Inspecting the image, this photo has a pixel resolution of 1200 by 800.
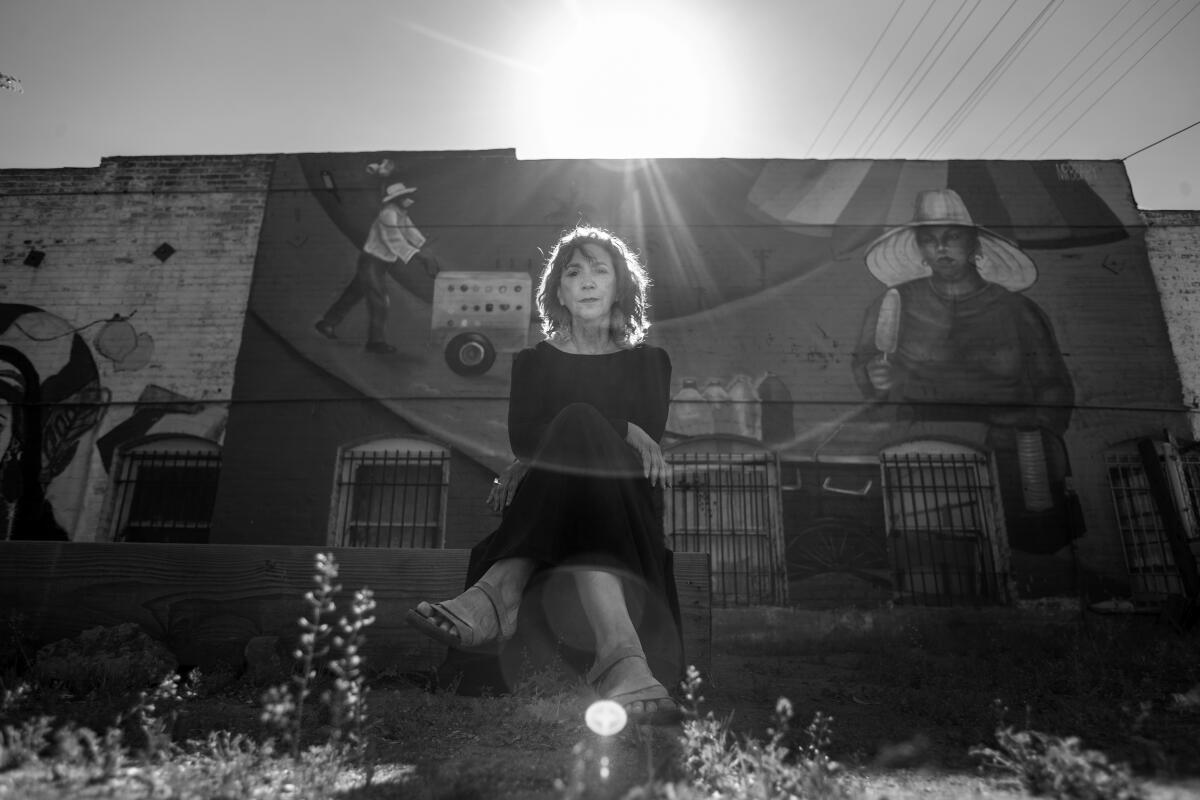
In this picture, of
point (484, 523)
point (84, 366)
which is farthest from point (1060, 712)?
point (84, 366)

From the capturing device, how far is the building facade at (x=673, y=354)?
8.63 meters

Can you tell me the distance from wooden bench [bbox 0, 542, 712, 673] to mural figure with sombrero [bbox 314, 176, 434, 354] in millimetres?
6263

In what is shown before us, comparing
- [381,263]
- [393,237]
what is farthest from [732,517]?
[393,237]

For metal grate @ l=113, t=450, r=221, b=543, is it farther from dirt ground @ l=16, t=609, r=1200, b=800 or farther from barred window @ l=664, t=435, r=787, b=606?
dirt ground @ l=16, t=609, r=1200, b=800

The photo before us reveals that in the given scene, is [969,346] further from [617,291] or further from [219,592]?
[219,592]

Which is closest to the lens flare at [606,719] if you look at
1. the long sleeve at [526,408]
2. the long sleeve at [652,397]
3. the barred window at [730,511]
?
the long sleeve at [526,408]

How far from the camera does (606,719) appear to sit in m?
1.99

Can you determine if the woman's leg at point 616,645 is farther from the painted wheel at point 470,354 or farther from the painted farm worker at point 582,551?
the painted wheel at point 470,354

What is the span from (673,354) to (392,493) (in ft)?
13.4

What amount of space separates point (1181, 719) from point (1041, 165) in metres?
9.66

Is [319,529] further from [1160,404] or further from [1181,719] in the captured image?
[1160,404]

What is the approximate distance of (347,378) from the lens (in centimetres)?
922

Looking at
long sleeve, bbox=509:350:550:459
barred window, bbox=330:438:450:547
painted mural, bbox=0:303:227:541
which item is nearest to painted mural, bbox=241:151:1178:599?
barred window, bbox=330:438:450:547

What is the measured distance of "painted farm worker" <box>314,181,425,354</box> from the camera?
371 inches
